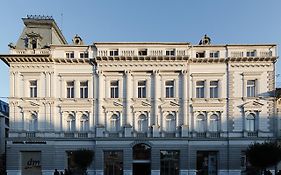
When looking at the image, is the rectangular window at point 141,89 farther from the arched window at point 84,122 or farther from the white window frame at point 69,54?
the white window frame at point 69,54

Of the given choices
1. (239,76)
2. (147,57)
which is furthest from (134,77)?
(239,76)

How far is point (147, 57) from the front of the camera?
4478 cm

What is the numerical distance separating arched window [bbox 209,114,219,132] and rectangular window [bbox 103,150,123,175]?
11378mm

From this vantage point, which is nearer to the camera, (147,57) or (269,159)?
(269,159)

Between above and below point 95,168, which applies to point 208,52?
above

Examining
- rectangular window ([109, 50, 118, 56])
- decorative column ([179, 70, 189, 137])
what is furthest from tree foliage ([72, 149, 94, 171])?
rectangular window ([109, 50, 118, 56])

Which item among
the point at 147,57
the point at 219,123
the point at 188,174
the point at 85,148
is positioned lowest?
the point at 188,174

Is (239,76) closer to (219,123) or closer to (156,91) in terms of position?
(219,123)

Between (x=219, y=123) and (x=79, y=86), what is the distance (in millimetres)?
17707

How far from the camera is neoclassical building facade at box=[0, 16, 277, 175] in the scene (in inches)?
1747

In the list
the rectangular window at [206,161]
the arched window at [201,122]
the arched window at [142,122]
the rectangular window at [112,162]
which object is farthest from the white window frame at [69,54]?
the rectangular window at [206,161]

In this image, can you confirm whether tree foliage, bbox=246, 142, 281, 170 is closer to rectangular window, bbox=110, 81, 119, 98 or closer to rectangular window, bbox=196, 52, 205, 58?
rectangular window, bbox=196, 52, 205, 58

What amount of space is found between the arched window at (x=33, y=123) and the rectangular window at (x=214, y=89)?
2166cm

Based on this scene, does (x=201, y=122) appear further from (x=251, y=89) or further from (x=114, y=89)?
(x=114, y=89)
